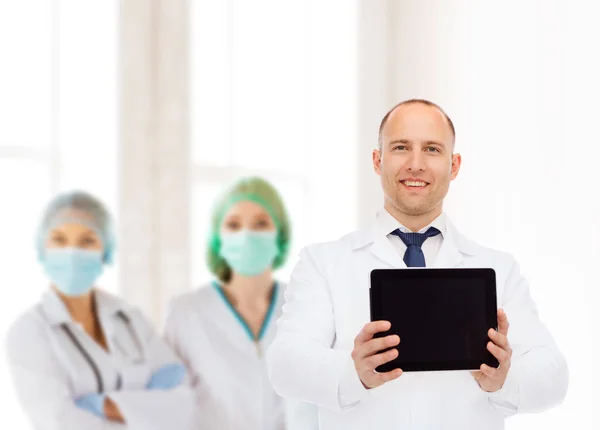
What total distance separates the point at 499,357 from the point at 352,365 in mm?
279

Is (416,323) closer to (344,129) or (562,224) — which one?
(562,224)

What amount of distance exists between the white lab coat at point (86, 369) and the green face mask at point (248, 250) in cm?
41

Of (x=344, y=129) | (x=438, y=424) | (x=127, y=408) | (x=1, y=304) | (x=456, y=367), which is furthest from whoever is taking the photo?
(x=344, y=129)

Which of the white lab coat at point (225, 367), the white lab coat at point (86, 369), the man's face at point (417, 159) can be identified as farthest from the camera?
the white lab coat at point (225, 367)

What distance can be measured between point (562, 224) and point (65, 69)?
2.20 metres

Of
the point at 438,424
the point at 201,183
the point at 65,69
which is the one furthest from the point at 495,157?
the point at 438,424

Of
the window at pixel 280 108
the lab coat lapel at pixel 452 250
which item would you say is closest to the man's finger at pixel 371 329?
the lab coat lapel at pixel 452 250

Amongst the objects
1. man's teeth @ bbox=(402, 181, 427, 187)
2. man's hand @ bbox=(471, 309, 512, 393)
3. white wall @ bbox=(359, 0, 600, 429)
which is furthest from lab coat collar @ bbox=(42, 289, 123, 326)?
white wall @ bbox=(359, 0, 600, 429)

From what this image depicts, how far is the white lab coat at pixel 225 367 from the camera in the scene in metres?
2.83

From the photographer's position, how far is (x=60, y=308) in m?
2.60

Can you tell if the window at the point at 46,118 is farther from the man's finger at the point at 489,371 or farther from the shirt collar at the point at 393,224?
the man's finger at the point at 489,371

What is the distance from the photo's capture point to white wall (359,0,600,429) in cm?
322

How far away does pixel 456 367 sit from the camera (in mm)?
1511

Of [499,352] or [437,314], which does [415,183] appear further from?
[499,352]
